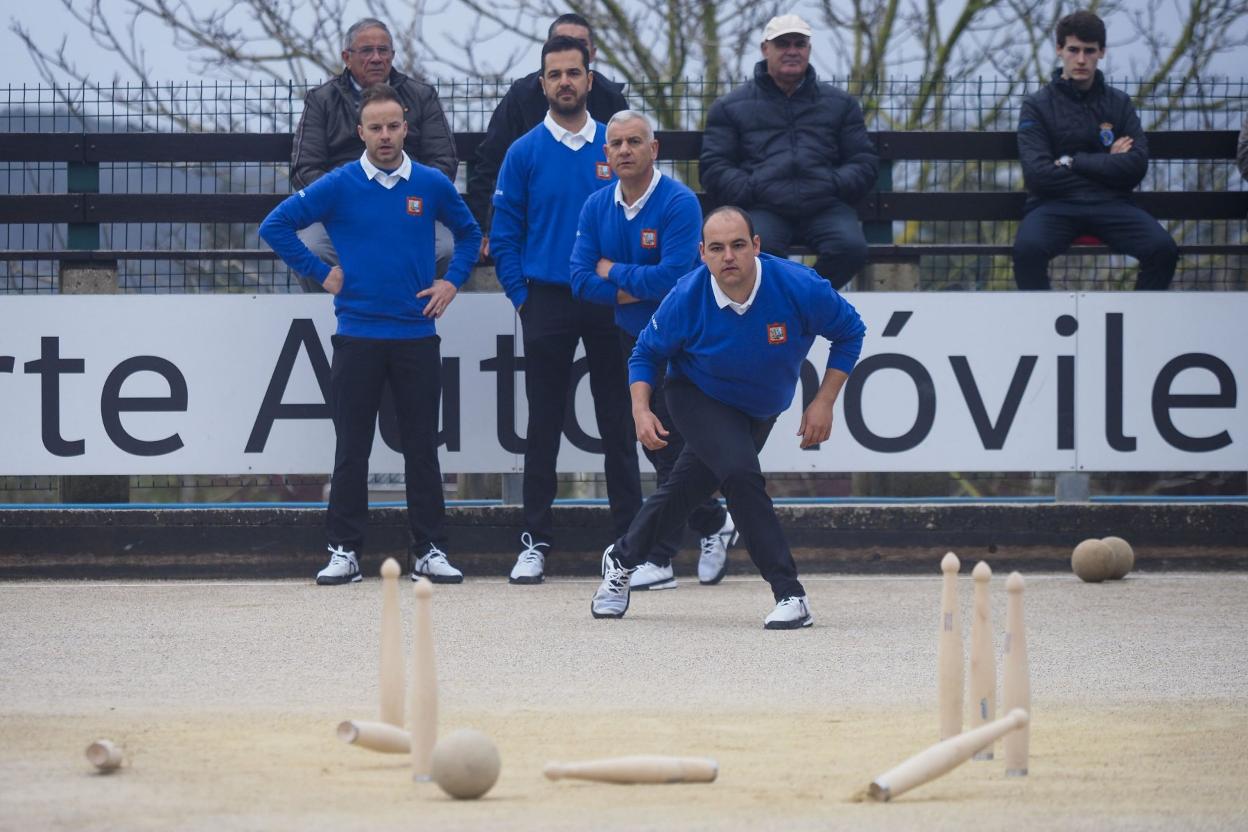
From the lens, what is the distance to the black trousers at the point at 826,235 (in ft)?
34.7

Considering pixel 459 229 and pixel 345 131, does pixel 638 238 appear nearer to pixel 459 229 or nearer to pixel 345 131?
pixel 459 229

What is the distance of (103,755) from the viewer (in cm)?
495

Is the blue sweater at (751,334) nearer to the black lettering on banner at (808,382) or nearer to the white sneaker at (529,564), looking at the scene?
the white sneaker at (529,564)

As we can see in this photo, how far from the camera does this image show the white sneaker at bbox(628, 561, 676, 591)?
998 centimetres

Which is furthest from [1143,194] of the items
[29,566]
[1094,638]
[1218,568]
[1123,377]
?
[29,566]

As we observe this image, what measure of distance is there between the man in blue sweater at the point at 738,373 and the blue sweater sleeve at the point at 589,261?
0.95 metres

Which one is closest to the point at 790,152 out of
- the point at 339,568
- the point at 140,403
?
the point at 339,568

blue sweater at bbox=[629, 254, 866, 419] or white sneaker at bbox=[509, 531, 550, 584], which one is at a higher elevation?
blue sweater at bbox=[629, 254, 866, 419]

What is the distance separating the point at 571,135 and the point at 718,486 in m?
2.36

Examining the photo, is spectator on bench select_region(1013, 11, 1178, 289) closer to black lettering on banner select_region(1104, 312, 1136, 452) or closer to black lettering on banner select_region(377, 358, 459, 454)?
black lettering on banner select_region(1104, 312, 1136, 452)

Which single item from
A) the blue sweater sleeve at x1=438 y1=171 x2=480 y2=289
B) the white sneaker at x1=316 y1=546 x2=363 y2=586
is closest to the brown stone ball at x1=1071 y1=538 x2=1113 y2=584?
the blue sweater sleeve at x1=438 y1=171 x2=480 y2=289

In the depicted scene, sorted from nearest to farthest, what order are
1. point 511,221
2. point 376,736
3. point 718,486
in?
1. point 376,736
2. point 718,486
3. point 511,221

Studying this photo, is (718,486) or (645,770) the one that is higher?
(718,486)

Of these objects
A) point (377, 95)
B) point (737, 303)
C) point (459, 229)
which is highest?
point (377, 95)
